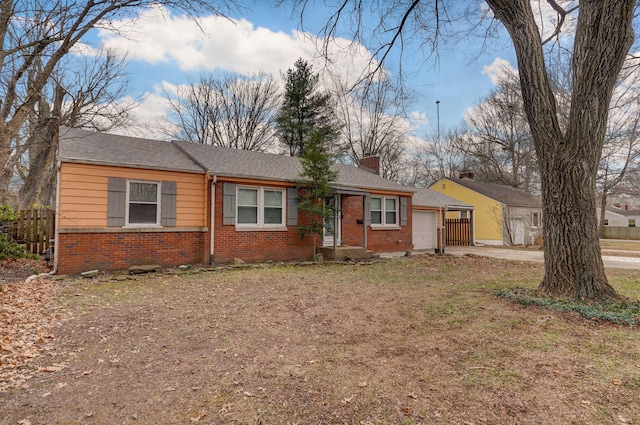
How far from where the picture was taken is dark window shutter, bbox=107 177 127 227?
9.47 m

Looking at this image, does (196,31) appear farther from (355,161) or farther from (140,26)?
(355,161)

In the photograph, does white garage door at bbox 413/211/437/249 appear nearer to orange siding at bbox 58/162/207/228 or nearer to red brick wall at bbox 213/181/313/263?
red brick wall at bbox 213/181/313/263

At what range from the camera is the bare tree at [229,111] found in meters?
26.6

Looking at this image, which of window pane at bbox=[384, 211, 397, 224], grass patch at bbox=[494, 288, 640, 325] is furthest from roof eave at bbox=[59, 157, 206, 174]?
grass patch at bbox=[494, 288, 640, 325]

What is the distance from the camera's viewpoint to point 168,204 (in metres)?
10.4

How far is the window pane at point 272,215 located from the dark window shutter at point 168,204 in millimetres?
2938

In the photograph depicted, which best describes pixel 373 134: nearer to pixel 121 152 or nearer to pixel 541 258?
pixel 541 258

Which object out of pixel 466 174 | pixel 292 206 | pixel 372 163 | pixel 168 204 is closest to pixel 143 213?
pixel 168 204

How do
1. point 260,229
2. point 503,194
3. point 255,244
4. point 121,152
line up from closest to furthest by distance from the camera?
point 121,152
point 255,244
point 260,229
point 503,194

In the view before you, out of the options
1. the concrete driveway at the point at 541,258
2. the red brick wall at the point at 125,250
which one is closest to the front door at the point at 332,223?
the red brick wall at the point at 125,250

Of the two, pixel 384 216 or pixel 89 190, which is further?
pixel 384 216

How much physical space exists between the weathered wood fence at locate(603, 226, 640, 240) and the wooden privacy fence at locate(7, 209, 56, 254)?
45.7 metres

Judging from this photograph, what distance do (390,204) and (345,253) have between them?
4174 mm

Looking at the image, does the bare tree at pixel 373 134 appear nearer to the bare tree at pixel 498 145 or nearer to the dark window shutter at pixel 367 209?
the bare tree at pixel 498 145
